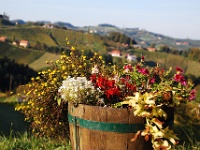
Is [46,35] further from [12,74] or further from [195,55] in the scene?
[12,74]

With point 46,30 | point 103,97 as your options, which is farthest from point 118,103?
point 46,30

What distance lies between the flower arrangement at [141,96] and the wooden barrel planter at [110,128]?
0.29 ft

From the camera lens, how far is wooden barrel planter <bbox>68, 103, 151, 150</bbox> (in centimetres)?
303

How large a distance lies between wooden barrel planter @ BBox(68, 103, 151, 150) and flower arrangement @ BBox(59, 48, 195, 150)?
90 millimetres

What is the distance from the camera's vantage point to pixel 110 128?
9.98 ft

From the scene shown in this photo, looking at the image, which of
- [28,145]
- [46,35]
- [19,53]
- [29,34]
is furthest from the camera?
[46,35]

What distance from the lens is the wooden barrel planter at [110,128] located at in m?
3.03

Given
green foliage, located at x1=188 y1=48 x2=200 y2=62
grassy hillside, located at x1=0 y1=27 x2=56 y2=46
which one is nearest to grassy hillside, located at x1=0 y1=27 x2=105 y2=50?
grassy hillside, located at x1=0 y1=27 x2=56 y2=46

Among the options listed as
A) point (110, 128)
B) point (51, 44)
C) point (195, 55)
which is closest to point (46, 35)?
point (51, 44)

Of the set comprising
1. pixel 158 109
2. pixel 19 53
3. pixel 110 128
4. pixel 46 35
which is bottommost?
pixel 19 53

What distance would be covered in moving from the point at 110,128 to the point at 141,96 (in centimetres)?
42

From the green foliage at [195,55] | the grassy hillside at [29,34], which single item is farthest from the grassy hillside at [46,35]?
the green foliage at [195,55]

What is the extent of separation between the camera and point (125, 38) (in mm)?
155375

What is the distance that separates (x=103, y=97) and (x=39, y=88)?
219 centimetres
